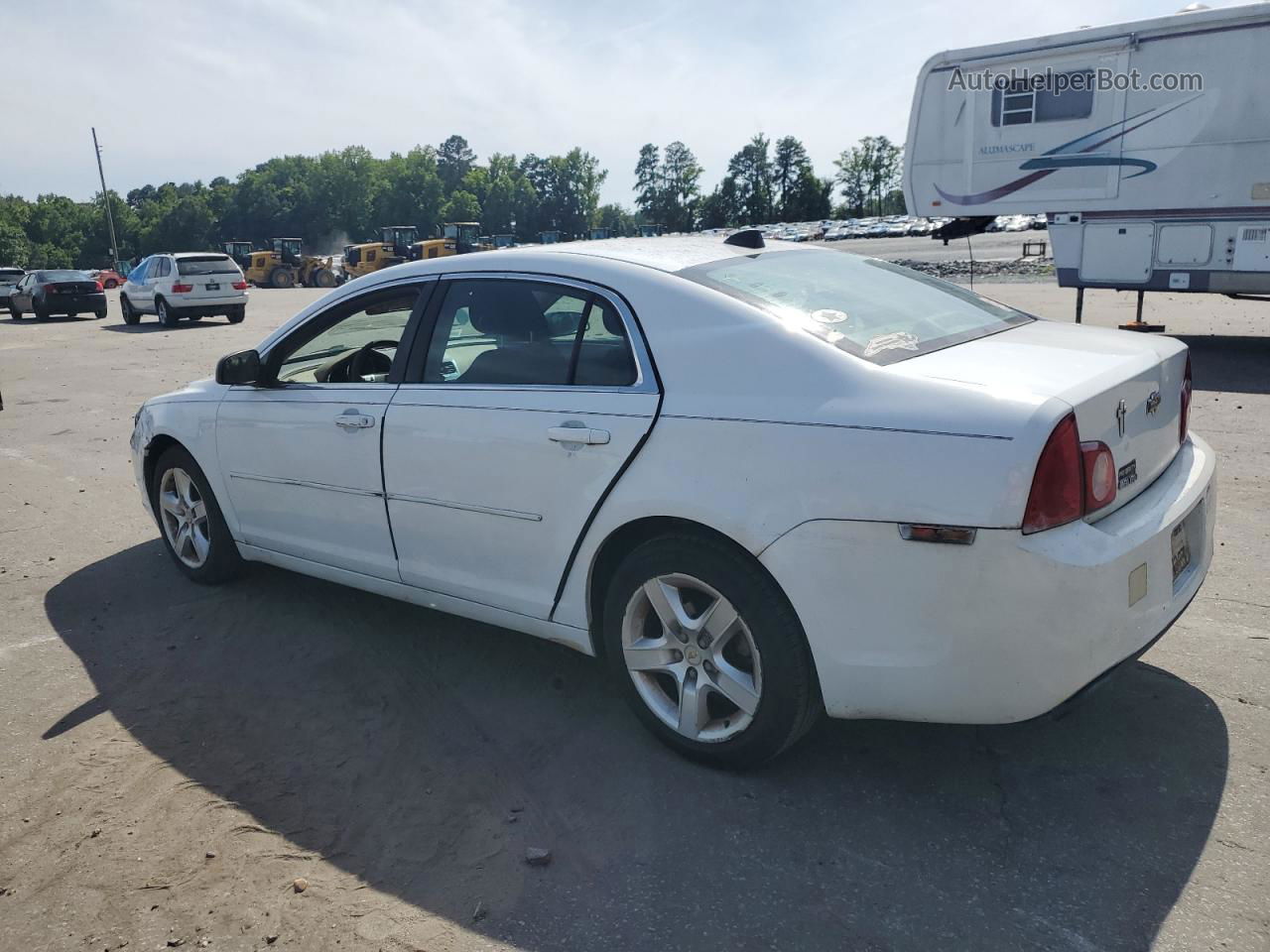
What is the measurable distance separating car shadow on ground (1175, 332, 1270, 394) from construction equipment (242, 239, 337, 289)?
4156 cm

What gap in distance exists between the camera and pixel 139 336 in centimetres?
2127

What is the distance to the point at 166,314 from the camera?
2356 cm

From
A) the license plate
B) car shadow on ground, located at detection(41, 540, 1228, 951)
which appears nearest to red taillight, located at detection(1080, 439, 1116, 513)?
the license plate

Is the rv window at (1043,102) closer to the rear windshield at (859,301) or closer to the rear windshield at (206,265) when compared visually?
the rear windshield at (859,301)

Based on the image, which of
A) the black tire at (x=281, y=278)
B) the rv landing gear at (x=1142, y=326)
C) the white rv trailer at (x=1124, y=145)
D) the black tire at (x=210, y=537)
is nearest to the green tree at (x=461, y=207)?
the black tire at (x=281, y=278)

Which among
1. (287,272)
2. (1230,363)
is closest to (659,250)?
(1230,363)

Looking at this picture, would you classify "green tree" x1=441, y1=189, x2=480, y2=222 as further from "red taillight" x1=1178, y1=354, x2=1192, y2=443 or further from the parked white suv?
"red taillight" x1=1178, y1=354, x2=1192, y2=443

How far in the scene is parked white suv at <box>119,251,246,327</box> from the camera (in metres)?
23.1

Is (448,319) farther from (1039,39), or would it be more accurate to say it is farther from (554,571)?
(1039,39)

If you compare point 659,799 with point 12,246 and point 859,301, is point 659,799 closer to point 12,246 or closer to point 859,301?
point 859,301

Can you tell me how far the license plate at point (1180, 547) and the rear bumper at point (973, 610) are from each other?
59 mm

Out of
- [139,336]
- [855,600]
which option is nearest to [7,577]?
[855,600]

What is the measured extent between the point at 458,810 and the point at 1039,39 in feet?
41.4

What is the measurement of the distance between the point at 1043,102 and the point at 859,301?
1120 centimetres
